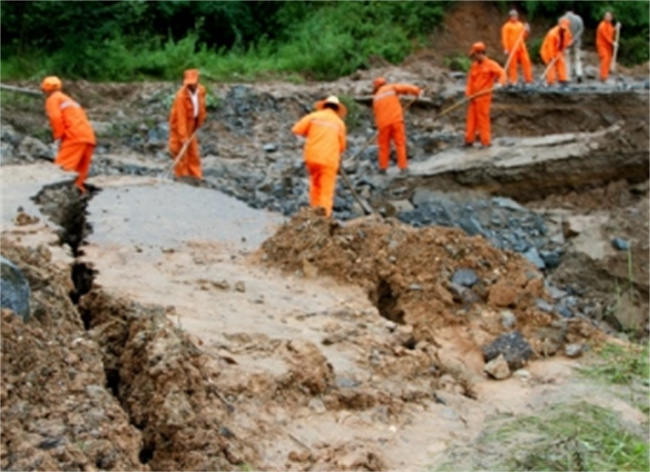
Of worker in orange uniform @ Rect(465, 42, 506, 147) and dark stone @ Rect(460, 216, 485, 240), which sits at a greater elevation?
worker in orange uniform @ Rect(465, 42, 506, 147)

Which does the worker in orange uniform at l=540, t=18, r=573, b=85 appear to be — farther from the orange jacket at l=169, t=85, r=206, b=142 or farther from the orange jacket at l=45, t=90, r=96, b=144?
the orange jacket at l=45, t=90, r=96, b=144

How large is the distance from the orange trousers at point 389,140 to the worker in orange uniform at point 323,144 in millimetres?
3468

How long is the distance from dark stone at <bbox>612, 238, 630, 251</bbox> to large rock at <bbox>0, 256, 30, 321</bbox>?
9399 mm

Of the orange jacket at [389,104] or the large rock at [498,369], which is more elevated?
the orange jacket at [389,104]

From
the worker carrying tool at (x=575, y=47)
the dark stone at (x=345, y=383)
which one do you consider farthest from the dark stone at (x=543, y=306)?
the worker carrying tool at (x=575, y=47)

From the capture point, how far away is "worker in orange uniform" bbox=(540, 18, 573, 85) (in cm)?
1822

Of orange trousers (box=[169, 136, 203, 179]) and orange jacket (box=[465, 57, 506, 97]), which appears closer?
orange trousers (box=[169, 136, 203, 179])

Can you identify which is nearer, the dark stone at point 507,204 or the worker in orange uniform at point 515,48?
the dark stone at point 507,204

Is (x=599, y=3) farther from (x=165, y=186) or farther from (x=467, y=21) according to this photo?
(x=165, y=186)

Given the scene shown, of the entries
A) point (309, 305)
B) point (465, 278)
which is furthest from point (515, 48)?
point (309, 305)

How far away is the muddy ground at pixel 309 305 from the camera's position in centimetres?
419

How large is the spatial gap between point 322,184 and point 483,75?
17.8 feet

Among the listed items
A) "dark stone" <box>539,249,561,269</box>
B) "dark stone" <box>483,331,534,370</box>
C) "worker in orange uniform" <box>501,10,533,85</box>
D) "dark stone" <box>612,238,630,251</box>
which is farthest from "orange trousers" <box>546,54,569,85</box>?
"dark stone" <box>483,331,534,370</box>

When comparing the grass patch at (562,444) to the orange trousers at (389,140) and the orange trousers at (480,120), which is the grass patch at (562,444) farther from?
the orange trousers at (480,120)
